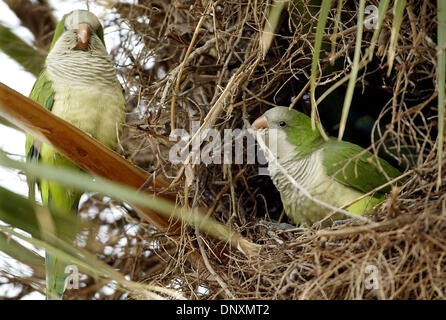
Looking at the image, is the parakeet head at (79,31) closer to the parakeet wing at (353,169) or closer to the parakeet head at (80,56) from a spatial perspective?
the parakeet head at (80,56)

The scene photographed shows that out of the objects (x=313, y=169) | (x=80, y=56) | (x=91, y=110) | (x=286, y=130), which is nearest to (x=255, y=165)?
(x=286, y=130)

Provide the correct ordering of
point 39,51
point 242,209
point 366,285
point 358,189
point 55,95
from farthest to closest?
point 39,51 → point 242,209 → point 55,95 → point 358,189 → point 366,285

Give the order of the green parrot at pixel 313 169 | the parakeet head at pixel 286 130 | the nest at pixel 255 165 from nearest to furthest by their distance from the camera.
Answer: the nest at pixel 255 165 → the green parrot at pixel 313 169 → the parakeet head at pixel 286 130

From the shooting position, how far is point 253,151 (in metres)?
2.89

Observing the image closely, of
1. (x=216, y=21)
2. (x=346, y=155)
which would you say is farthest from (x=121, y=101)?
(x=346, y=155)

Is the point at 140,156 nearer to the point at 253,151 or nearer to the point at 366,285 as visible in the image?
the point at 253,151

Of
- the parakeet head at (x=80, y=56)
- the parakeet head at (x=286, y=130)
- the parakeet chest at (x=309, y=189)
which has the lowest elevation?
the parakeet chest at (x=309, y=189)

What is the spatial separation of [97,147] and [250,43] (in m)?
1.01

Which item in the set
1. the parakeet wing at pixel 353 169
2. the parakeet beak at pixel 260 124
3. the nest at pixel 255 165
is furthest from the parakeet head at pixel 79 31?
the parakeet wing at pixel 353 169

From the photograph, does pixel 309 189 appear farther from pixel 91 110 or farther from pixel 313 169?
pixel 91 110

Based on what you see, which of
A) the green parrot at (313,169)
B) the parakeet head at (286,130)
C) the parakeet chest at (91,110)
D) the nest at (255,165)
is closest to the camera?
the nest at (255,165)

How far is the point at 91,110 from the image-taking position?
2.61 metres

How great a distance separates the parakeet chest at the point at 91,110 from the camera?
2.60m

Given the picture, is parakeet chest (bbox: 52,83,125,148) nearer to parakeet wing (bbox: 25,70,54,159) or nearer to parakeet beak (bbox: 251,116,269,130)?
parakeet wing (bbox: 25,70,54,159)
